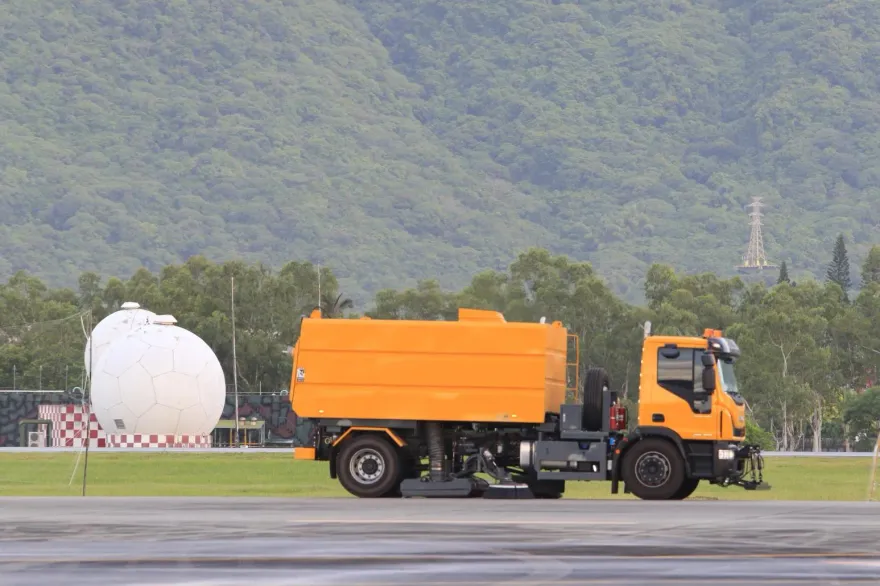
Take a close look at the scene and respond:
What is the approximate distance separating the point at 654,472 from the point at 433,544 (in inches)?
461

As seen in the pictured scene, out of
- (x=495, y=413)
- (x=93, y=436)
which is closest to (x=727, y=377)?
(x=495, y=413)

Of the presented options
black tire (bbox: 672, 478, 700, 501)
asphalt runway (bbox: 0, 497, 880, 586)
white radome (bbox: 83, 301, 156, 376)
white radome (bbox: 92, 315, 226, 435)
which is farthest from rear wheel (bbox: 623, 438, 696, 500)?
white radome (bbox: 83, 301, 156, 376)

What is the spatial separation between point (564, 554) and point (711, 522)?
551 centimetres

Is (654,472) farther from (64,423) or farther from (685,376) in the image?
(64,423)

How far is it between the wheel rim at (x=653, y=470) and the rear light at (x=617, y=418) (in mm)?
1008

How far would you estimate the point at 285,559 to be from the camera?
17406 millimetres

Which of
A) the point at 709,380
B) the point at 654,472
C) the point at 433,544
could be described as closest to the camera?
the point at 433,544

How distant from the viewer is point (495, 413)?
30.8 m

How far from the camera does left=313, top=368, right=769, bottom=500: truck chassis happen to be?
3028 cm

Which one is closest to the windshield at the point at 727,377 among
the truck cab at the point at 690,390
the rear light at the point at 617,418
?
the truck cab at the point at 690,390

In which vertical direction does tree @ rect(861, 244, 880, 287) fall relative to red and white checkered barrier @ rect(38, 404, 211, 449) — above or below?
above

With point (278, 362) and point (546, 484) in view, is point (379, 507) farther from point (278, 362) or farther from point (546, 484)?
point (278, 362)

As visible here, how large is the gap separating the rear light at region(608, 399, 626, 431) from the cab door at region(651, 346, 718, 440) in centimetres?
76

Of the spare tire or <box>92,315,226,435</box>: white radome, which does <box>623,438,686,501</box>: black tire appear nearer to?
the spare tire
